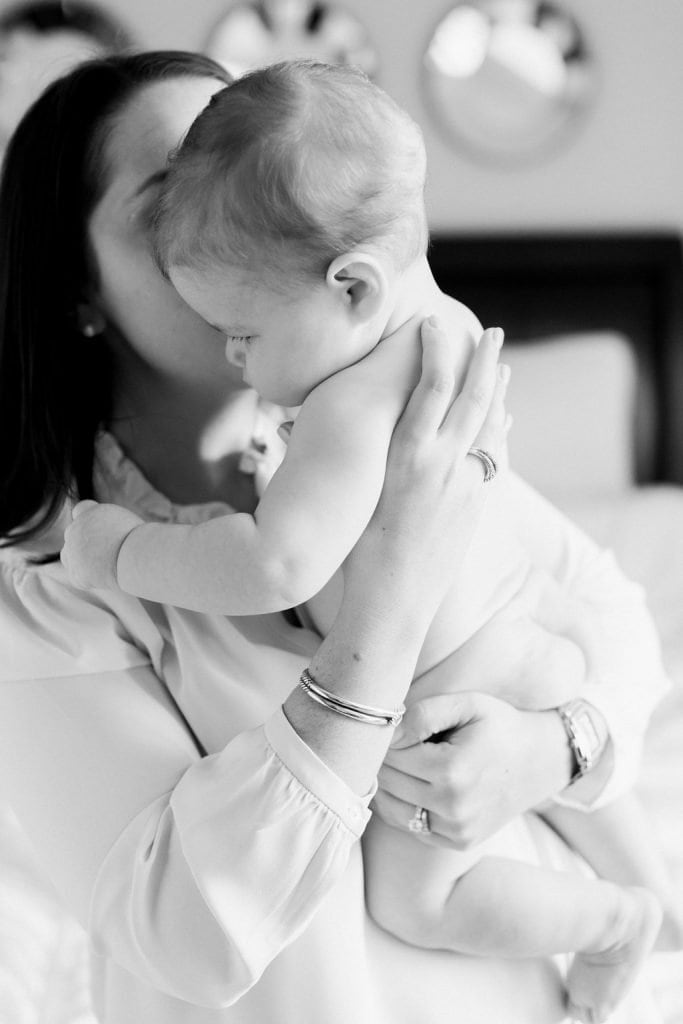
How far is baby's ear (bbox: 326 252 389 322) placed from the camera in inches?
33.1

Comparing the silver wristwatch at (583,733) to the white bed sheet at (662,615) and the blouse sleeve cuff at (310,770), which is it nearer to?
the blouse sleeve cuff at (310,770)

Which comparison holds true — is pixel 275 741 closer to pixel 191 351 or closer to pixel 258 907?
pixel 258 907

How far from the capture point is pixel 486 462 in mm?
953

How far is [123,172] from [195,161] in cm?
20

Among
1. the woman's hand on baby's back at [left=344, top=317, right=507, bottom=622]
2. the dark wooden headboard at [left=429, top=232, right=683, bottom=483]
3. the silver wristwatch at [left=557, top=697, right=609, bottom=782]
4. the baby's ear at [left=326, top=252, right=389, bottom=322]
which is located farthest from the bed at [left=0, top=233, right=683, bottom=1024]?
the baby's ear at [left=326, top=252, right=389, bottom=322]

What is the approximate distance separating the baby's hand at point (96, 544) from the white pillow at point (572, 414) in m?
1.94

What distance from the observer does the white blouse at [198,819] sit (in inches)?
32.1

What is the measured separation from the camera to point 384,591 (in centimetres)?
86

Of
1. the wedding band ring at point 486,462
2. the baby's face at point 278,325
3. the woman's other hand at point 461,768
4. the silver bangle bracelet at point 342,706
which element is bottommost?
the woman's other hand at point 461,768

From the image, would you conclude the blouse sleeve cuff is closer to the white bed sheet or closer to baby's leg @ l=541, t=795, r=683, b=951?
baby's leg @ l=541, t=795, r=683, b=951

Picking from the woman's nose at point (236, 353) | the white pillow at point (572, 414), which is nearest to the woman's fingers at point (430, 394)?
the woman's nose at point (236, 353)

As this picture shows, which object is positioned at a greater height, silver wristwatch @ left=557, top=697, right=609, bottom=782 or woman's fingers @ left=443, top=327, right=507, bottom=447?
woman's fingers @ left=443, top=327, right=507, bottom=447

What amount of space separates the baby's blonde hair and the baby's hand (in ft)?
0.75

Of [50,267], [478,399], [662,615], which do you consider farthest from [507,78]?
[478,399]
